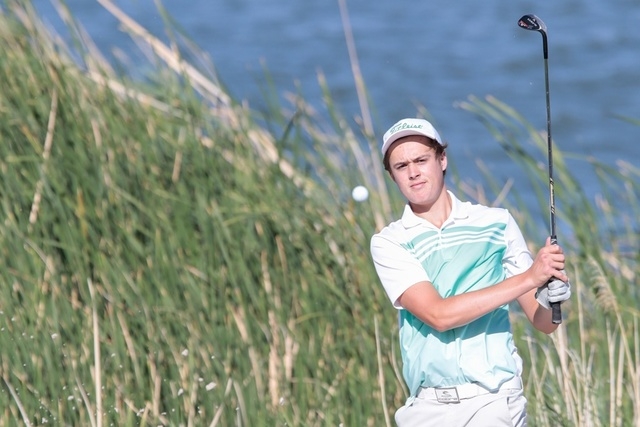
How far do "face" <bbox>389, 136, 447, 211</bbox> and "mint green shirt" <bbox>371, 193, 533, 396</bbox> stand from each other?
52mm

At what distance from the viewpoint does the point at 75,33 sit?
449 centimetres

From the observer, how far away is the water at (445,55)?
1059 cm

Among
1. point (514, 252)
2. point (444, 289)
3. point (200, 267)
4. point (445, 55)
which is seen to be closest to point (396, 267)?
point (444, 289)

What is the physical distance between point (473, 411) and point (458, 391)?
0.04 meters

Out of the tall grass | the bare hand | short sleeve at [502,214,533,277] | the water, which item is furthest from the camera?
the water

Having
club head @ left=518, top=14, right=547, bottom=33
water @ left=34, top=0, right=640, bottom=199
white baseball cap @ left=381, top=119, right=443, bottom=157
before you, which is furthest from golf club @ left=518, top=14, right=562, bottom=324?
water @ left=34, top=0, right=640, bottom=199

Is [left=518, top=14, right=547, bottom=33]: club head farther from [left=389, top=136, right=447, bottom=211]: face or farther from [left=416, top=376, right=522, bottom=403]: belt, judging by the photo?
[left=416, top=376, right=522, bottom=403]: belt

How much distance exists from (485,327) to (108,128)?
2.22 m

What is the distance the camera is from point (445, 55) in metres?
12.1

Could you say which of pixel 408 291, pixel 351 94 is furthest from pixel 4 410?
pixel 351 94

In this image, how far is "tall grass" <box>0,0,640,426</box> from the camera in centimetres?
350

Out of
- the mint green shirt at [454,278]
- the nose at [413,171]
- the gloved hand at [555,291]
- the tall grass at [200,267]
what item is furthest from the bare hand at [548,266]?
the tall grass at [200,267]

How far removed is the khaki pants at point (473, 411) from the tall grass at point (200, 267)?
0.71 meters

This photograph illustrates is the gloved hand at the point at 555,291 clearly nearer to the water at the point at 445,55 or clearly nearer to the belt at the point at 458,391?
the belt at the point at 458,391
